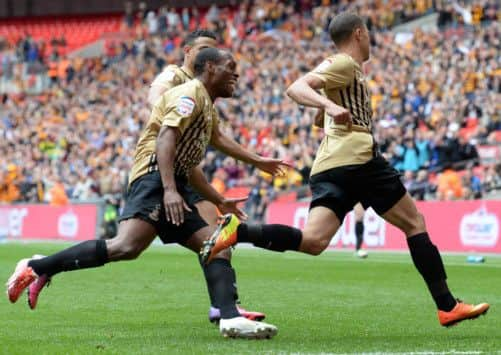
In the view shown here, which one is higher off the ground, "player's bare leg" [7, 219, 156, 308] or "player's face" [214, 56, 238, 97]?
"player's face" [214, 56, 238, 97]

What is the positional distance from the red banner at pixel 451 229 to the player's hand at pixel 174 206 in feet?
44.2

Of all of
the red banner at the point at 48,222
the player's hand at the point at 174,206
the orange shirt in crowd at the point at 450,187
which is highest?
the player's hand at the point at 174,206

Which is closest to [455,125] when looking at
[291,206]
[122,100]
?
[291,206]

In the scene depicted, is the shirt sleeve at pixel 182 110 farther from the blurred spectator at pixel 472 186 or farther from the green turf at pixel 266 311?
the blurred spectator at pixel 472 186

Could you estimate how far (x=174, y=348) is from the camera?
7.27m

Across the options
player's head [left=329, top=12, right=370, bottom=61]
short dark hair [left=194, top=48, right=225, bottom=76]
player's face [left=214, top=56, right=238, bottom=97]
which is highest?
player's head [left=329, top=12, right=370, bottom=61]

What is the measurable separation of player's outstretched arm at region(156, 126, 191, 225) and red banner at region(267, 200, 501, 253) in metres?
13.5

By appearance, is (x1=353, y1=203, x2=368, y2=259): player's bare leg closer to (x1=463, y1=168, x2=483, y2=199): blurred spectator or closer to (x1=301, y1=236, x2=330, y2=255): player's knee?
(x1=463, y1=168, x2=483, y2=199): blurred spectator

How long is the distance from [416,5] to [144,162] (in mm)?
25605

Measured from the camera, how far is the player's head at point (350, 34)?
8312 millimetres

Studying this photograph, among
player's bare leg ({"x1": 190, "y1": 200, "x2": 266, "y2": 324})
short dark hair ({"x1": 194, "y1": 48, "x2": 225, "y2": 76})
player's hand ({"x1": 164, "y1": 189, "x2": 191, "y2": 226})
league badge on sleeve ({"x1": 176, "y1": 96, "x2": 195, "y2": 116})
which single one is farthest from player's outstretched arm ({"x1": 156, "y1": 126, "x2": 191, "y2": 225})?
player's bare leg ({"x1": 190, "y1": 200, "x2": 266, "y2": 324})

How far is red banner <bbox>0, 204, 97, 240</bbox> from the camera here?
29.7 m

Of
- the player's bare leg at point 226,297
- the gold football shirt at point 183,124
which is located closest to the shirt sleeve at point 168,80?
the gold football shirt at point 183,124

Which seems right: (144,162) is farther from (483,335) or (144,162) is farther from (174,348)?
(483,335)
